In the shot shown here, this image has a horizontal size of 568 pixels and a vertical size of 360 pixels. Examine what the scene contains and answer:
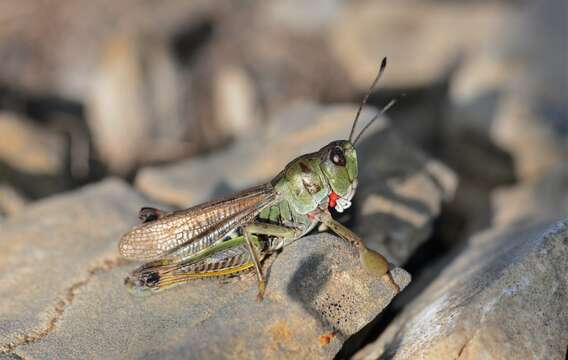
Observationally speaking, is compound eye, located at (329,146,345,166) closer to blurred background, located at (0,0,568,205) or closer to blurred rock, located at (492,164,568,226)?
blurred rock, located at (492,164,568,226)

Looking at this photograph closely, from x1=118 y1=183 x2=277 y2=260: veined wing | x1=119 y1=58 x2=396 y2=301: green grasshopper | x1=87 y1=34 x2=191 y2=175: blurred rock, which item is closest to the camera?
x1=119 y1=58 x2=396 y2=301: green grasshopper

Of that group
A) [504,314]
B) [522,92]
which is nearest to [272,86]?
[522,92]

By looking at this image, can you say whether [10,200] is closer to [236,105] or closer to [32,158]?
[32,158]

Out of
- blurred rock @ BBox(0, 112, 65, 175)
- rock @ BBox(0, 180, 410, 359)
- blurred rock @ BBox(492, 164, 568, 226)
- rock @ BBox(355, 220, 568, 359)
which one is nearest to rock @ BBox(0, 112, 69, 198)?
blurred rock @ BBox(0, 112, 65, 175)

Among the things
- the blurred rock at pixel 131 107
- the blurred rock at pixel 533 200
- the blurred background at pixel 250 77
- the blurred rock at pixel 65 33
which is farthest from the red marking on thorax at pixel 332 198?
the blurred rock at pixel 65 33

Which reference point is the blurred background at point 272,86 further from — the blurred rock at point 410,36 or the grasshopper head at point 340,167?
the grasshopper head at point 340,167
